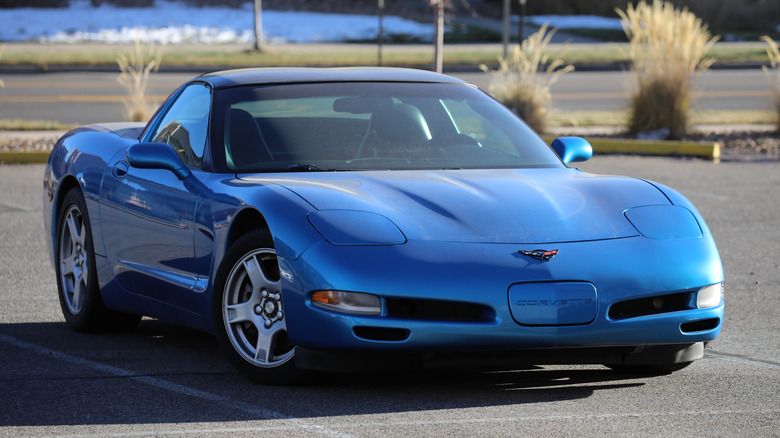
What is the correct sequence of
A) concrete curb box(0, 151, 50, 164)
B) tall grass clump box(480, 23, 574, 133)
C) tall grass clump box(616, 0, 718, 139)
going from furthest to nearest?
tall grass clump box(480, 23, 574, 133)
tall grass clump box(616, 0, 718, 139)
concrete curb box(0, 151, 50, 164)

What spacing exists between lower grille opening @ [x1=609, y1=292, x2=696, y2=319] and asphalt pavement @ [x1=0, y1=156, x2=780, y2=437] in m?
0.34

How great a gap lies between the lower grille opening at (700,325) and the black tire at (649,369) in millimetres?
280

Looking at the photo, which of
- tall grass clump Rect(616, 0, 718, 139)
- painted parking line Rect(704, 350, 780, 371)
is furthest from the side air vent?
tall grass clump Rect(616, 0, 718, 139)

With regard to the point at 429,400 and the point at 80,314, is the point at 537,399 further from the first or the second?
the point at 80,314

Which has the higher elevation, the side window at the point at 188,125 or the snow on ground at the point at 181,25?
the side window at the point at 188,125

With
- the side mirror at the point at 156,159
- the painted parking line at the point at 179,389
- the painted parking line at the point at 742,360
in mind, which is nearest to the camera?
the painted parking line at the point at 179,389

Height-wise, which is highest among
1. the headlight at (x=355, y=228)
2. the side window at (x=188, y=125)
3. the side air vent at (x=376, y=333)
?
the side window at (x=188, y=125)

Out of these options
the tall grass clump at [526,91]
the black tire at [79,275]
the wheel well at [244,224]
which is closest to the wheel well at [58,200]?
the black tire at [79,275]

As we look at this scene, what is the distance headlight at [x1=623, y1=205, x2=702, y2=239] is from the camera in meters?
4.97

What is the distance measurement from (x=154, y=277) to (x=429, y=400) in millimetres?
1637

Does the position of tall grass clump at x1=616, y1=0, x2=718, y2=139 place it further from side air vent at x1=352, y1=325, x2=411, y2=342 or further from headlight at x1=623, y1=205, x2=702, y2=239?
side air vent at x1=352, y1=325, x2=411, y2=342

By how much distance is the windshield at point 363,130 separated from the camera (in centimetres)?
567

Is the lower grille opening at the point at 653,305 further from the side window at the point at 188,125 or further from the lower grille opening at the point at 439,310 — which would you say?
the side window at the point at 188,125

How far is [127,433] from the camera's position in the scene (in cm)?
427
